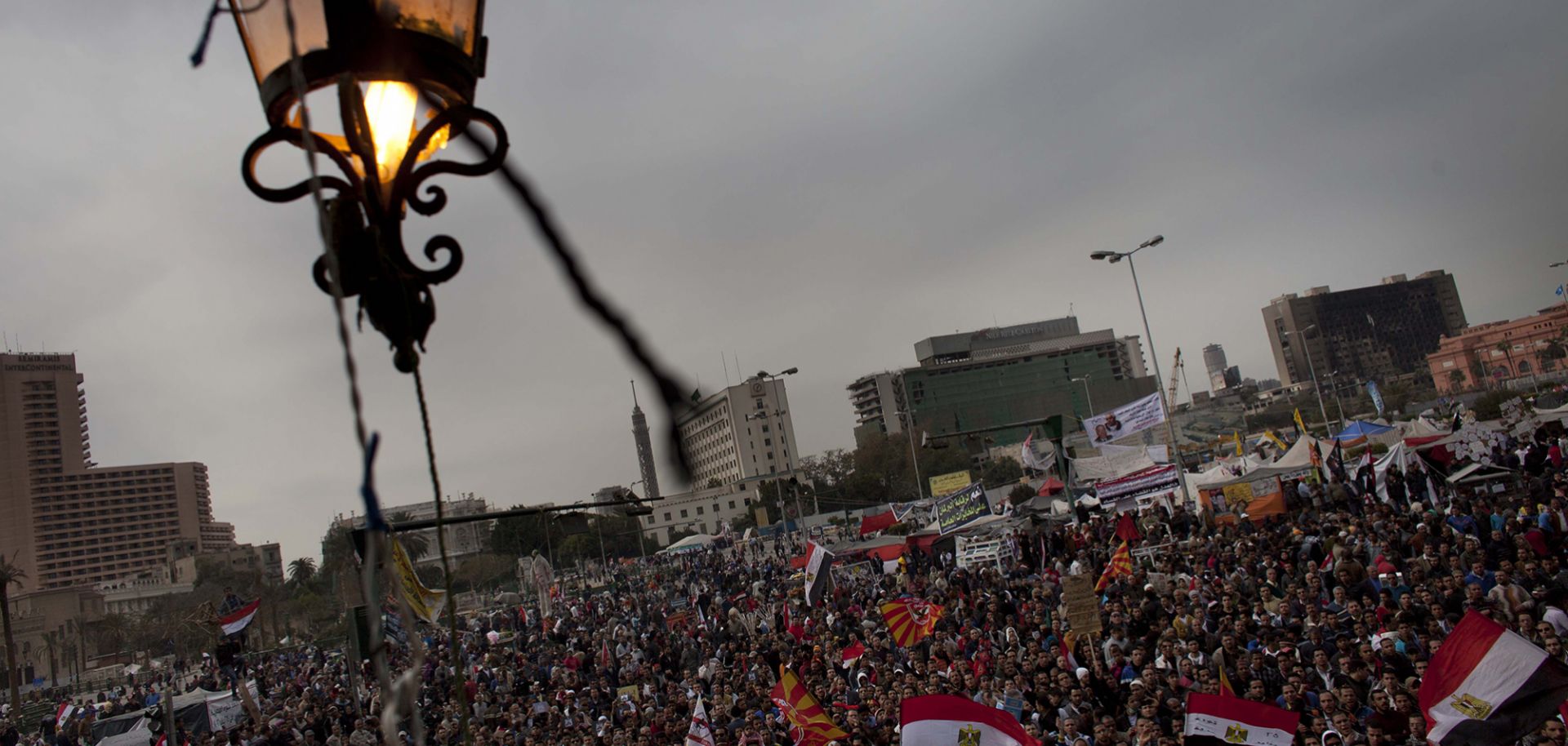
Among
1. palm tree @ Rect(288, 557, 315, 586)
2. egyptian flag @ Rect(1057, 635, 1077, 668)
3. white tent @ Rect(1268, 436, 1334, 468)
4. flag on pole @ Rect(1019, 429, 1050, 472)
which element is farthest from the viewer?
palm tree @ Rect(288, 557, 315, 586)

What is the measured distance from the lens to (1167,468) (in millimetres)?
21922

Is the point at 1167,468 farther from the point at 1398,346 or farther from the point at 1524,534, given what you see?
the point at 1398,346

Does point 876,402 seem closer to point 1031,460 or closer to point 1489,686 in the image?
point 1031,460

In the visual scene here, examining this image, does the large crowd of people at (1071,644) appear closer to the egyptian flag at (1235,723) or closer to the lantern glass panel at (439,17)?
the egyptian flag at (1235,723)

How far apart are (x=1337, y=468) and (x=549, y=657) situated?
60.3 feet

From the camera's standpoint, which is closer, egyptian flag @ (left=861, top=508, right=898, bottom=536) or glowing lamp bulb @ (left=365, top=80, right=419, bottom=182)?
glowing lamp bulb @ (left=365, top=80, right=419, bottom=182)

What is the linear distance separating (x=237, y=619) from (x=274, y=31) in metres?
19.1

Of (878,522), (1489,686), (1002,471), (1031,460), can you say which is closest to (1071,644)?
(1489,686)

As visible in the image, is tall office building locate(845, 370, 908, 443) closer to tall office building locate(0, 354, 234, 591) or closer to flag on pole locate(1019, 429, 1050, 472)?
tall office building locate(0, 354, 234, 591)

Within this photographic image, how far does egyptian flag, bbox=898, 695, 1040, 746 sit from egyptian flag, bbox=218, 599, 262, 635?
1430 cm

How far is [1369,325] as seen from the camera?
162625 mm

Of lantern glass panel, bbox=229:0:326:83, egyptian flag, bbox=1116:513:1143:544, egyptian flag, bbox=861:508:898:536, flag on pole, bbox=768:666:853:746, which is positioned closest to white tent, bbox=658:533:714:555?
egyptian flag, bbox=861:508:898:536

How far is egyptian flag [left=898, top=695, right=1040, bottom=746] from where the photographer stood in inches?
318

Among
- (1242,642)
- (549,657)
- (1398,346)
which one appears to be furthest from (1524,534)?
(1398,346)
